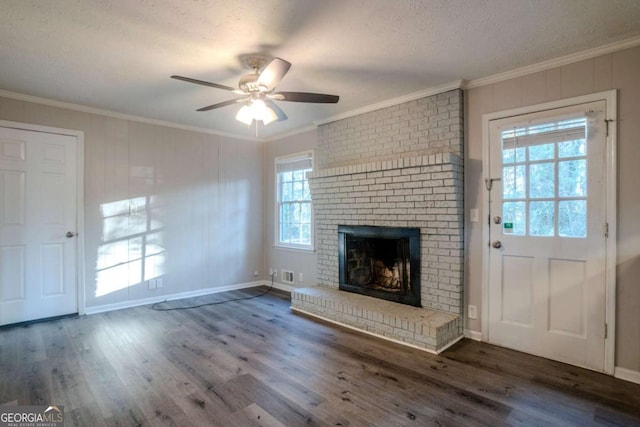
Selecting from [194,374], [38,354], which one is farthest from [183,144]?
[194,374]

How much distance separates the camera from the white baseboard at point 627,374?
2.41 metres

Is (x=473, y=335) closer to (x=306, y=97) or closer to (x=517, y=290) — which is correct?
(x=517, y=290)

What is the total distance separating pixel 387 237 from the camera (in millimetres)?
3742

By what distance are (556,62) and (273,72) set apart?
230 cm

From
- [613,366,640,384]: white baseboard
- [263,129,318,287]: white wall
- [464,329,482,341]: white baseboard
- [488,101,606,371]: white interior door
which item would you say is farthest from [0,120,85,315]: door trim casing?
[613,366,640,384]: white baseboard

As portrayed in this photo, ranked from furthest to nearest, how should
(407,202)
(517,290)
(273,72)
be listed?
Answer: (407,202)
(517,290)
(273,72)

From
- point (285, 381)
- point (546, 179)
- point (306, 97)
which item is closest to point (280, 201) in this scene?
point (306, 97)

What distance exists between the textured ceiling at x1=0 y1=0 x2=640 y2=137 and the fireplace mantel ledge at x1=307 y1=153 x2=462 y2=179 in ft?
2.34

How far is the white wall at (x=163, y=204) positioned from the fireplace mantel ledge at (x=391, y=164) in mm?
1506

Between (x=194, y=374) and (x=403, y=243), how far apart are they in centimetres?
235

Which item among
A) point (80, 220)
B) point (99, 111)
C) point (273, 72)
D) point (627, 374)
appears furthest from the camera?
point (99, 111)

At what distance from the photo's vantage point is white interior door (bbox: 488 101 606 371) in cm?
259

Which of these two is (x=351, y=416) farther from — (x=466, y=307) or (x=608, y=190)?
(x=608, y=190)

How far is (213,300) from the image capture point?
4625 mm
